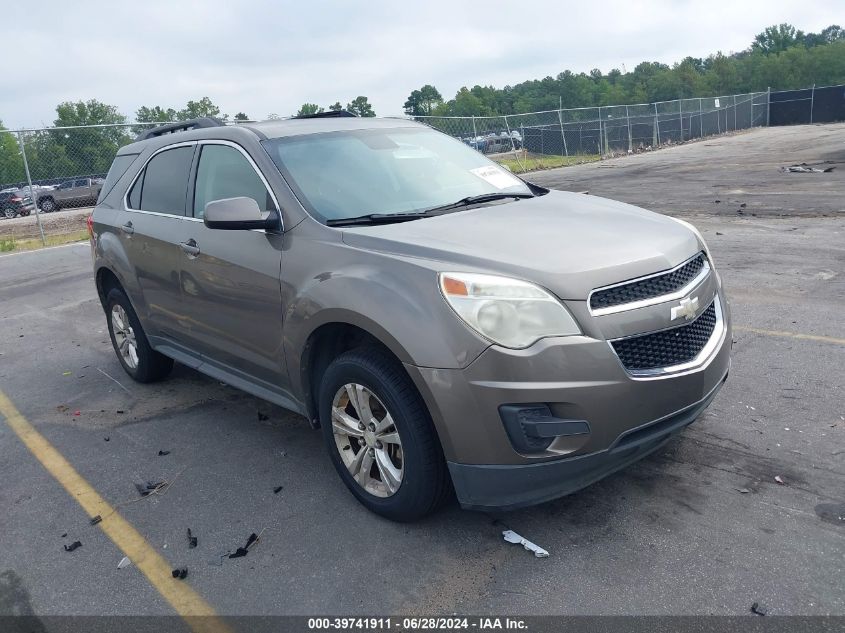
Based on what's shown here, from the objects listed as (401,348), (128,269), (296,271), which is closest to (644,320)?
(401,348)

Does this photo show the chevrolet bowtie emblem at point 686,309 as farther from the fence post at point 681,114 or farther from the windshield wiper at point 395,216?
the fence post at point 681,114

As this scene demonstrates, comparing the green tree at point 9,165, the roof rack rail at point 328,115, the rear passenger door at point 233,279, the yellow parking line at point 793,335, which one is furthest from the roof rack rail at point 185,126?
the green tree at point 9,165

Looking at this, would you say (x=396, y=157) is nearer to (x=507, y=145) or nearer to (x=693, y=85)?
(x=507, y=145)

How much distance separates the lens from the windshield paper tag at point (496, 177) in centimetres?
446

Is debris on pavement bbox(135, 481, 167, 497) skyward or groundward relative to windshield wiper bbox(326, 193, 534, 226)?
groundward

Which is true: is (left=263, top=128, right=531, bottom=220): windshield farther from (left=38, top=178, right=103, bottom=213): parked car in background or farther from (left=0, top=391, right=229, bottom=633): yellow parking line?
(left=38, top=178, right=103, bottom=213): parked car in background

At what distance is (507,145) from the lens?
2756 cm

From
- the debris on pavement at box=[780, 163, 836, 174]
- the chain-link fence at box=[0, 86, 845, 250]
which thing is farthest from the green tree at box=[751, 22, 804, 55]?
the debris on pavement at box=[780, 163, 836, 174]

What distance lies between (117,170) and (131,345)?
4.50 ft

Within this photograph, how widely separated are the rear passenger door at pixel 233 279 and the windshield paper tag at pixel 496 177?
1.32m

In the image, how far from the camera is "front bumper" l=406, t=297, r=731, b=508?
2852 mm

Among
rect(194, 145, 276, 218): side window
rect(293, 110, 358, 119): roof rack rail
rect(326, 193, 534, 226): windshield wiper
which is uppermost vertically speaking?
rect(293, 110, 358, 119): roof rack rail

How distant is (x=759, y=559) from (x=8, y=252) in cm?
1707

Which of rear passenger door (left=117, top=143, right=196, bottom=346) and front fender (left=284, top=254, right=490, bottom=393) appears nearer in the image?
front fender (left=284, top=254, right=490, bottom=393)
